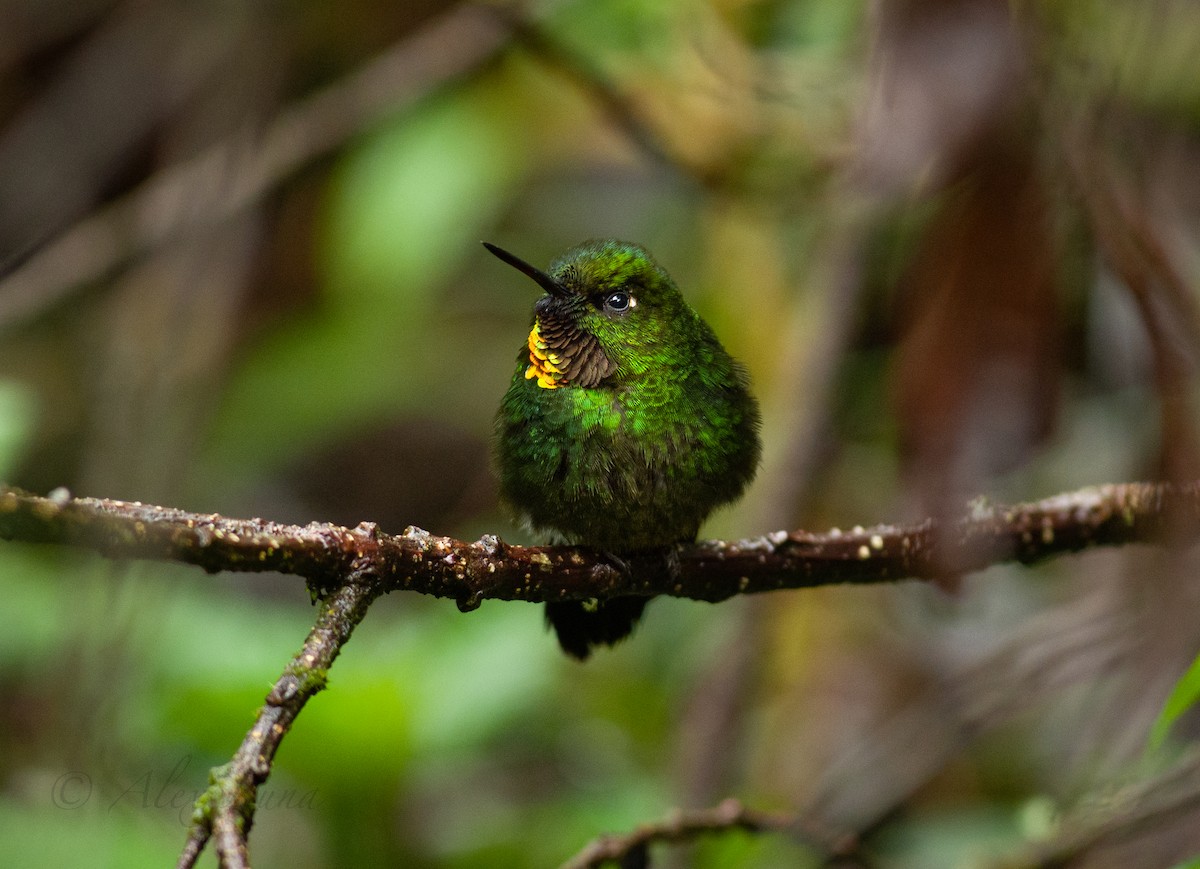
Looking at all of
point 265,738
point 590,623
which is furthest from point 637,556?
point 265,738

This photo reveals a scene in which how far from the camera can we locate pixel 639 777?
445 centimetres

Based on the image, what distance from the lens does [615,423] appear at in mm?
2697

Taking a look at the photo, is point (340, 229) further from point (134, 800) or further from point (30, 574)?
point (134, 800)

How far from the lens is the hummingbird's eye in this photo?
2.97m

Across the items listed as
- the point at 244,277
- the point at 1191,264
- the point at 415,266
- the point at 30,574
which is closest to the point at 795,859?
the point at 1191,264

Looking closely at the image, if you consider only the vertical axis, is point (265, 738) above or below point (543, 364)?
below

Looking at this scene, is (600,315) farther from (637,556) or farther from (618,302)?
(637,556)

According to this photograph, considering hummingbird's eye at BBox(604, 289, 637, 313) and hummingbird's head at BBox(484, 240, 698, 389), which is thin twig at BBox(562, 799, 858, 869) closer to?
hummingbird's head at BBox(484, 240, 698, 389)

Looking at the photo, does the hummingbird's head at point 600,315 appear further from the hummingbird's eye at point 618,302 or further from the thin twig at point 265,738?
the thin twig at point 265,738

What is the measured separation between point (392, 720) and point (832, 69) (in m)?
3.11

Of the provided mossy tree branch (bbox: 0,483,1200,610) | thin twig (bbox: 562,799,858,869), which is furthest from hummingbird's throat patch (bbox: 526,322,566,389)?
thin twig (bbox: 562,799,858,869)

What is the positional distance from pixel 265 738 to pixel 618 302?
5.90 ft

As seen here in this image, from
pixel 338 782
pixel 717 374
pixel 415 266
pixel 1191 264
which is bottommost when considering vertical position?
pixel 338 782

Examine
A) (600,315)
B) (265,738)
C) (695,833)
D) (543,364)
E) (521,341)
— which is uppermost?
(521,341)
